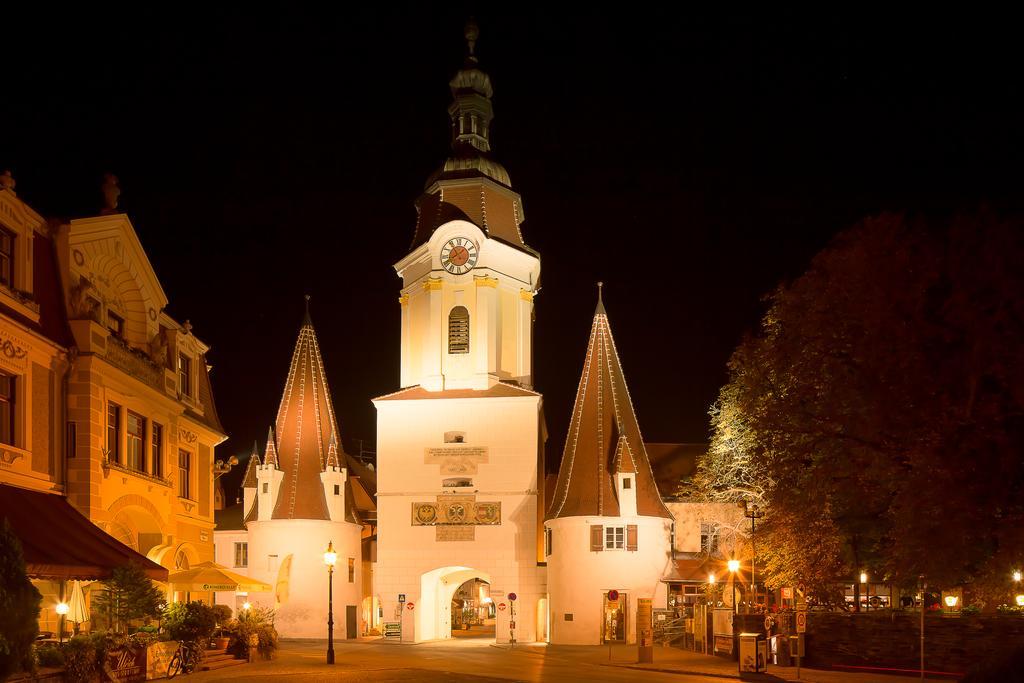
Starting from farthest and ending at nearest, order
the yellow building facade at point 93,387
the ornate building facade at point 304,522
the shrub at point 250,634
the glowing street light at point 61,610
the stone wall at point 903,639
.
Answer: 1. the ornate building facade at point 304,522
2. the shrub at point 250,634
3. the stone wall at point 903,639
4. the glowing street light at point 61,610
5. the yellow building facade at point 93,387

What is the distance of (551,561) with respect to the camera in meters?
53.2

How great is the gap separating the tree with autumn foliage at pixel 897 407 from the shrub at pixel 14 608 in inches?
742

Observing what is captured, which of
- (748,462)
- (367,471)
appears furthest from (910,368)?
(367,471)

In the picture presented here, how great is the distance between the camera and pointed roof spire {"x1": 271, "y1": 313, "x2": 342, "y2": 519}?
190 feet

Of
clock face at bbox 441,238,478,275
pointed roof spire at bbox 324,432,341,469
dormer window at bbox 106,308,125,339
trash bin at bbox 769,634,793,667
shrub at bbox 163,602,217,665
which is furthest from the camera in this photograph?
pointed roof spire at bbox 324,432,341,469

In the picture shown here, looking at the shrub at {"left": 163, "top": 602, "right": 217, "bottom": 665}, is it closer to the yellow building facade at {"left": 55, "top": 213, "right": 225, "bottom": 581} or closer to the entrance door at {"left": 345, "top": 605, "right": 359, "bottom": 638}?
the yellow building facade at {"left": 55, "top": 213, "right": 225, "bottom": 581}

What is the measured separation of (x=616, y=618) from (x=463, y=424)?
1159 cm

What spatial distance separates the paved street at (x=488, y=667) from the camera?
93.8ft

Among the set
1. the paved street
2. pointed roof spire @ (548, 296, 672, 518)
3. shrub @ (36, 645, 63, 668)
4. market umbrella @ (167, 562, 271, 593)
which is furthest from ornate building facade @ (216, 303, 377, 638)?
shrub @ (36, 645, 63, 668)

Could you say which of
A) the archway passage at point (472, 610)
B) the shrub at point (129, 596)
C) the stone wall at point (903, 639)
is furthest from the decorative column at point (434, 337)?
the shrub at point (129, 596)

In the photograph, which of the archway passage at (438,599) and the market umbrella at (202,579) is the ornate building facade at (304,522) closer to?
the archway passage at (438,599)

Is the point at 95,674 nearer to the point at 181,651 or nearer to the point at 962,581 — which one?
the point at 181,651

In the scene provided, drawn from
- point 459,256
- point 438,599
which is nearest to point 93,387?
point 459,256

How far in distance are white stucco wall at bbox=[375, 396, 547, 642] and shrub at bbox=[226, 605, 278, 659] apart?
17.3 meters
